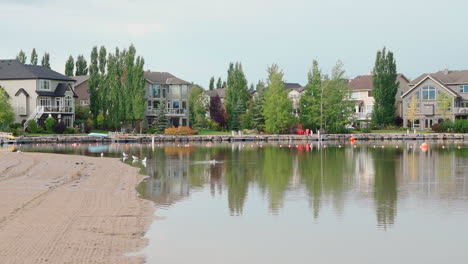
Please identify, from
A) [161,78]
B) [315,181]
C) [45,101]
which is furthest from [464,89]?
[315,181]

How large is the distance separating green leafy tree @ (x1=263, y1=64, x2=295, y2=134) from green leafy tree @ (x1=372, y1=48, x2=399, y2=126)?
1394 centimetres

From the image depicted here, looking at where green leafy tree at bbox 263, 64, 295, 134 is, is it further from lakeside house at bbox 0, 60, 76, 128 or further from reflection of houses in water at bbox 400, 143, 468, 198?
reflection of houses in water at bbox 400, 143, 468, 198

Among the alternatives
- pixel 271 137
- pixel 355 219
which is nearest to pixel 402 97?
pixel 271 137

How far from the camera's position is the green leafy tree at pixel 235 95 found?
352ft

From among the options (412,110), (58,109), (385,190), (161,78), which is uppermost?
(161,78)

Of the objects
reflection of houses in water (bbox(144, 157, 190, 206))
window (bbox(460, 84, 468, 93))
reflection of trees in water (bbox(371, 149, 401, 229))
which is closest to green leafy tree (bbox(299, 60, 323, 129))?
window (bbox(460, 84, 468, 93))

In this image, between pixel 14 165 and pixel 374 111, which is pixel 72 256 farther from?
pixel 374 111

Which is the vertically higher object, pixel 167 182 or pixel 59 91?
pixel 59 91

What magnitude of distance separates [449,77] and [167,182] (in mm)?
82082

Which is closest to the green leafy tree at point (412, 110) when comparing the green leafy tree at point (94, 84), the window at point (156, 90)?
the window at point (156, 90)

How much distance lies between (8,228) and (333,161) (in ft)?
119

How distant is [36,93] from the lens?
94.9 metres

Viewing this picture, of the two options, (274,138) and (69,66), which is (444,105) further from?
(69,66)

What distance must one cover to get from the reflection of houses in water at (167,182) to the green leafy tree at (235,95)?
179ft
